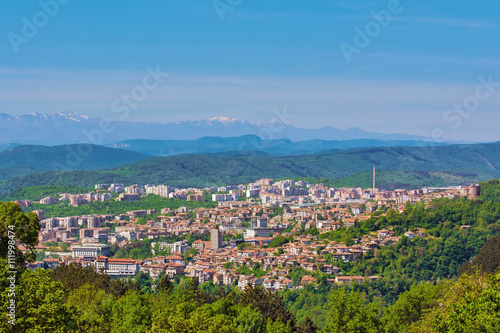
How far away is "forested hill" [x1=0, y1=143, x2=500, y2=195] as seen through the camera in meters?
130

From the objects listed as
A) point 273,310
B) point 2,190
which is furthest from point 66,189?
point 273,310

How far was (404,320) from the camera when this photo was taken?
953 inches

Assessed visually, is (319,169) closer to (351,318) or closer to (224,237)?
(224,237)

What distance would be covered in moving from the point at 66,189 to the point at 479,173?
3048 inches

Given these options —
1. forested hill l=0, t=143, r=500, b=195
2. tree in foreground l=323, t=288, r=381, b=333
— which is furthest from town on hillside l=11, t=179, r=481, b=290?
forested hill l=0, t=143, r=500, b=195

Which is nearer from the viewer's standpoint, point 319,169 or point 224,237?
point 224,237

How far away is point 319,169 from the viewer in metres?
167

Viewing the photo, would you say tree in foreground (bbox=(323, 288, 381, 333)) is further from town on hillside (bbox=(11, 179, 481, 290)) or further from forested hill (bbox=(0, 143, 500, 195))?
forested hill (bbox=(0, 143, 500, 195))

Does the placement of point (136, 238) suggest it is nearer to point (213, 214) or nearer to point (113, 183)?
point (213, 214)

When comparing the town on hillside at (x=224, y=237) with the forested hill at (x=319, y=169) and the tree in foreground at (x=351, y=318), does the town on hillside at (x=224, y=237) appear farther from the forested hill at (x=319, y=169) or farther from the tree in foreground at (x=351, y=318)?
the forested hill at (x=319, y=169)

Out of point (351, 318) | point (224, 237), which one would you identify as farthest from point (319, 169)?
point (351, 318)

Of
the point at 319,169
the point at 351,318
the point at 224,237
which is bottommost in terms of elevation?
the point at 224,237

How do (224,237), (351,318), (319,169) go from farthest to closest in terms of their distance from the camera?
(319,169), (224,237), (351,318)

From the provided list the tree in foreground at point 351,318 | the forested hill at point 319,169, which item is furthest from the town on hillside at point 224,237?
the forested hill at point 319,169
